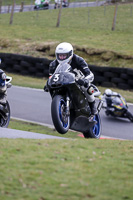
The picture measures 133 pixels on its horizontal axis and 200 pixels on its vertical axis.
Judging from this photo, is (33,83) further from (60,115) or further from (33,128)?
(60,115)

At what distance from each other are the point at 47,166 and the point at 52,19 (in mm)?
28486

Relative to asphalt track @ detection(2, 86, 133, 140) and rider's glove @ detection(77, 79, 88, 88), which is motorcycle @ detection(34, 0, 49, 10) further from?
rider's glove @ detection(77, 79, 88, 88)

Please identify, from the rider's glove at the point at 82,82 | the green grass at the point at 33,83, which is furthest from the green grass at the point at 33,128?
the green grass at the point at 33,83

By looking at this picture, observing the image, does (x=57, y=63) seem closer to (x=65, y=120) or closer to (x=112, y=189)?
(x=65, y=120)

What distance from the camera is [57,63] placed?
25.2ft

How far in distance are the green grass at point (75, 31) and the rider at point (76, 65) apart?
11.0m

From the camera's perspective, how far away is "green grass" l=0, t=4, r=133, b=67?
70.7 ft

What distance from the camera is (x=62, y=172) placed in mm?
4422

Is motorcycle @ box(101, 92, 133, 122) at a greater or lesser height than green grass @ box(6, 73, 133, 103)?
greater

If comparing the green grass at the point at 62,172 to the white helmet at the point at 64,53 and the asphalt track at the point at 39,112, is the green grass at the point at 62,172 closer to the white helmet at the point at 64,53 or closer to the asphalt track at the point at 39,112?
the white helmet at the point at 64,53

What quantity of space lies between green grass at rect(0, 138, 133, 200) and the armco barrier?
1036 cm

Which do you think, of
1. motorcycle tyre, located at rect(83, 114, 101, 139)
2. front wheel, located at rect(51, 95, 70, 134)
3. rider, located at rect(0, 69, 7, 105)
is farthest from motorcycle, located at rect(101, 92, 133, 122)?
front wheel, located at rect(51, 95, 70, 134)

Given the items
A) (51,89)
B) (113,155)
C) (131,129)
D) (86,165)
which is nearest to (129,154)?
(113,155)

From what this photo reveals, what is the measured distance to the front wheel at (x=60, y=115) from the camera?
6707 millimetres
